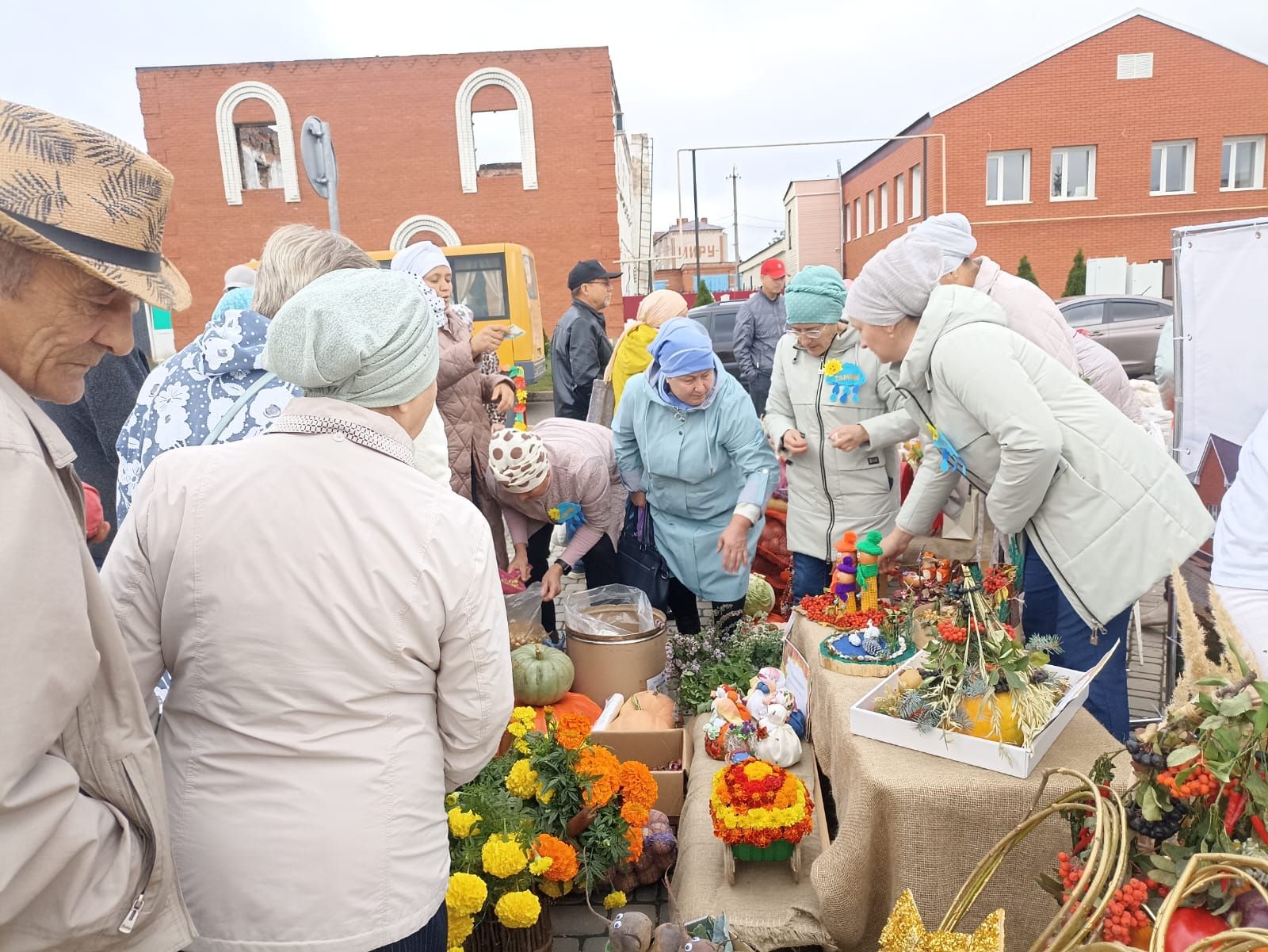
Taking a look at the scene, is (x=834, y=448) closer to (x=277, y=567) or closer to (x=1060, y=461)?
(x=1060, y=461)

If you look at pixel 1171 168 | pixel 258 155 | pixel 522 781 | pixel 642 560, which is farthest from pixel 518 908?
pixel 1171 168

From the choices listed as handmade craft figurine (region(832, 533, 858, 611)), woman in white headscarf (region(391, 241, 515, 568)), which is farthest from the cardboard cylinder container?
handmade craft figurine (region(832, 533, 858, 611))

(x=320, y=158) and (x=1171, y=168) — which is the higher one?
(x=1171, y=168)

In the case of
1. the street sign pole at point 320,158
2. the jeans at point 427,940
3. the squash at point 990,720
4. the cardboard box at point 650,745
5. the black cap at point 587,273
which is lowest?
the cardboard box at point 650,745

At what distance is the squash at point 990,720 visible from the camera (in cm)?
197

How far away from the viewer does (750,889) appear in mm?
2479

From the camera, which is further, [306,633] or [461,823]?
[461,823]

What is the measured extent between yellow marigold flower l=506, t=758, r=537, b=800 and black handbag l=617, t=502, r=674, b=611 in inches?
57.5

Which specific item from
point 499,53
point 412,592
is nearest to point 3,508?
point 412,592

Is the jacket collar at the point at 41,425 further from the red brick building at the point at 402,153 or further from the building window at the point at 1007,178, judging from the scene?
the building window at the point at 1007,178

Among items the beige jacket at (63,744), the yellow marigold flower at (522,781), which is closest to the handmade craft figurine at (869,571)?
the yellow marigold flower at (522,781)

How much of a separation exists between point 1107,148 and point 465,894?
26.6 metres

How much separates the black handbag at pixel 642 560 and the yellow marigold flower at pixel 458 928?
1904 mm

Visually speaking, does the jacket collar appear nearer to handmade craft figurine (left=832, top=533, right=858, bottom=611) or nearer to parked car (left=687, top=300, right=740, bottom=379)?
handmade craft figurine (left=832, top=533, right=858, bottom=611)
